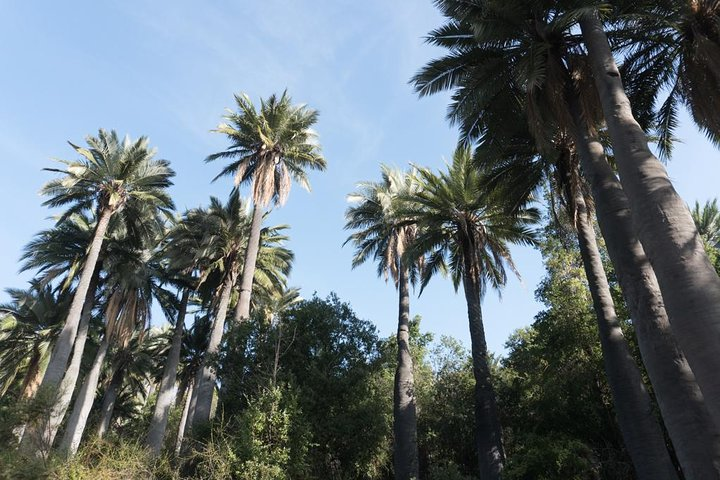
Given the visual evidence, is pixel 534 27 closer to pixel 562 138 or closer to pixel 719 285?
pixel 562 138

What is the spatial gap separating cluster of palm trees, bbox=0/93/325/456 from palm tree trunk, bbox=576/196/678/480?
14.2m

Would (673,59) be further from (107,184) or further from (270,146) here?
(107,184)

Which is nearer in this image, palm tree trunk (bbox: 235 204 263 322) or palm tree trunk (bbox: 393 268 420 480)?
palm tree trunk (bbox: 393 268 420 480)

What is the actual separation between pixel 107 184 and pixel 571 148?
20632 millimetres

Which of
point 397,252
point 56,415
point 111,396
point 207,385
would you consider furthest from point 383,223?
point 111,396

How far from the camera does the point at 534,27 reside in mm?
11391

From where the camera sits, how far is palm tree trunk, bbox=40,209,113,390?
744 inches

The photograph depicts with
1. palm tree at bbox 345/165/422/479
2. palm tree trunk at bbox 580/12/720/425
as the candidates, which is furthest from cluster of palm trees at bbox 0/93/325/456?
palm tree trunk at bbox 580/12/720/425

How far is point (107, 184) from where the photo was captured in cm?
2288

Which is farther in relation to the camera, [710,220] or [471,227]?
[710,220]

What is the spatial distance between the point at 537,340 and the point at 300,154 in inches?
601

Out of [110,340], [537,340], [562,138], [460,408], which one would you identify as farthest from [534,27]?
[110,340]

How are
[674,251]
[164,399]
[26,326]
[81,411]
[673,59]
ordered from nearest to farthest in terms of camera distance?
1. [674,251]
2. [673,59]
3. [81,411]
4. [164,399]
5. [26,326]

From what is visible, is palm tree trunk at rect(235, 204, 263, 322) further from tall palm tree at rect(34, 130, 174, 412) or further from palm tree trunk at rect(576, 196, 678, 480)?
palm tree trunk at rect(576, 196, 678, 480)
